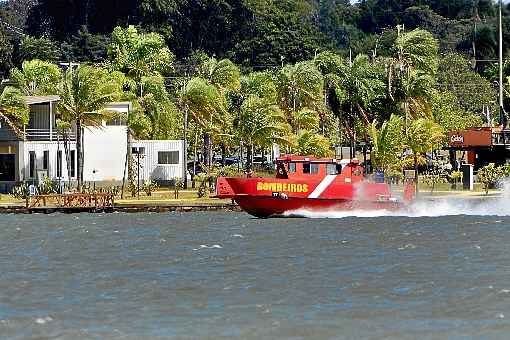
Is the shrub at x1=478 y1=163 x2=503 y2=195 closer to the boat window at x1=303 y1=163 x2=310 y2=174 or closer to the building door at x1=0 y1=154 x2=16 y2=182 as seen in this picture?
the boat window at x1=303 y1=163 x2=310 y2=174

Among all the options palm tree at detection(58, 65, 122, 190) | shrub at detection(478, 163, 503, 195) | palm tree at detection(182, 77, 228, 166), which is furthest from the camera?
palm tree at detection(182, 77, 228, 166)

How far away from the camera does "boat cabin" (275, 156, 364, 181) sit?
72.2 metres

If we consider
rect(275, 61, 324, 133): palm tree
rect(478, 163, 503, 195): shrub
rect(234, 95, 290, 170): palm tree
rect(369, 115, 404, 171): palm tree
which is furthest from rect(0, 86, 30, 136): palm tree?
rect(478, 163, 503, 195): shrub

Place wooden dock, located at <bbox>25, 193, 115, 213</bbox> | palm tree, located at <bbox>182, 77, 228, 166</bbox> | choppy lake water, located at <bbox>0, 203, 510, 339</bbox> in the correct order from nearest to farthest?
choppy lake water, located at <bbox>0, 203, 510, 339</bbox>
wooden dock, located at <bbox>25, 193, 115, 213</bbox>
palm tree, located at <bbox>182, 77, 228, 166</bbox>

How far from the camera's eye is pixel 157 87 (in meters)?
105

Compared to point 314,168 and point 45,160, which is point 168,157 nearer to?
point 45,160

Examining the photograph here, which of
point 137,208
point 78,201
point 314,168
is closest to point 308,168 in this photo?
point 314,168

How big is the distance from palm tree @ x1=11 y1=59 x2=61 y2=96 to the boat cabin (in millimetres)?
37462

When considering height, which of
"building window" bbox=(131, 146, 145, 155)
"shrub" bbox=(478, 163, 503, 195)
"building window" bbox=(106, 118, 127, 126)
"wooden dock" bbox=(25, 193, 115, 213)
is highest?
"building window" bbox=(106, 118, 127, 126)

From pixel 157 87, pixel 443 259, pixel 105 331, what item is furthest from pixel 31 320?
pixel 157 87

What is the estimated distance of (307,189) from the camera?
72375mm

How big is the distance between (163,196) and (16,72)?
80.9 ft

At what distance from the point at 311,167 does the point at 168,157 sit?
35329mm

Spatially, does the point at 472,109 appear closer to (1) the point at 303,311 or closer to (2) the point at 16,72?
(2) the point at 16,72
